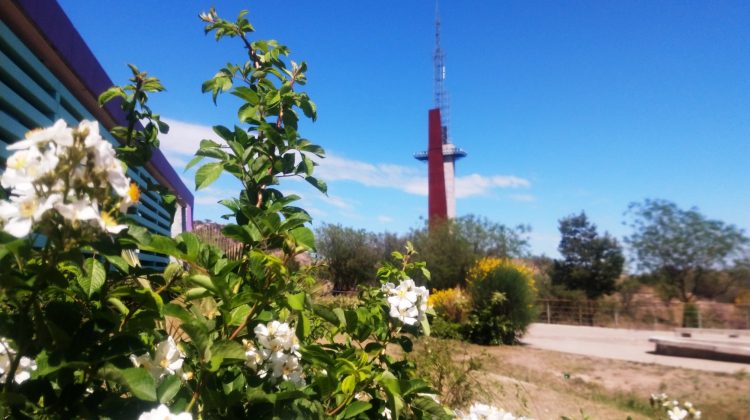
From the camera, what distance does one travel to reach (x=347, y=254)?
20.3 m

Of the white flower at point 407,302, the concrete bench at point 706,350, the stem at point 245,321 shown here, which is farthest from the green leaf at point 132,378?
the concrete bench at point 706,350

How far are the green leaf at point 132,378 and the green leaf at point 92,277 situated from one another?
12 centimetres

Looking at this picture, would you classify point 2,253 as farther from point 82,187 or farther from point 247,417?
point 247,417

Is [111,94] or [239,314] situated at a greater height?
[111,94]

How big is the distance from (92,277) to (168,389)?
0.22 m

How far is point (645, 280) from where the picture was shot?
24328 mm

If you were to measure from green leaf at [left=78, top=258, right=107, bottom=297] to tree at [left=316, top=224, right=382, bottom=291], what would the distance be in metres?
18.9

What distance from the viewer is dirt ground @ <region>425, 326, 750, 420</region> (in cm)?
457

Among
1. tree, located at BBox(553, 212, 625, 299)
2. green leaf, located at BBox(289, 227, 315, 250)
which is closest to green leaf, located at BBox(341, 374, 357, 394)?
green leaf, located at BBox(289, 227, 315, 250)

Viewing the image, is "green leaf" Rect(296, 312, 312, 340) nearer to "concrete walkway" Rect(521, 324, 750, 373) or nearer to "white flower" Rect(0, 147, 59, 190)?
"white flower" Rect(0, 147, 59, 190)

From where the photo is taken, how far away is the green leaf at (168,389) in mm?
746

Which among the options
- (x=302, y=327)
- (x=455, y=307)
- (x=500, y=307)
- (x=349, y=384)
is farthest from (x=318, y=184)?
(x=500, y=307)

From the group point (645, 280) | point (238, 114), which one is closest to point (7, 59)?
point (238, 114)

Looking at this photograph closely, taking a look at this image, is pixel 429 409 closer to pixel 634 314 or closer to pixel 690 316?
pixel 690 316
